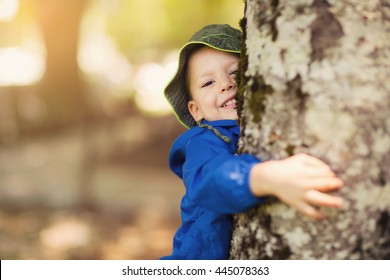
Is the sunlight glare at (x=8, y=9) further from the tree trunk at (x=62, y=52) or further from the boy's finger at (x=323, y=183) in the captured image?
the boy's finger at (x=323, y=183)

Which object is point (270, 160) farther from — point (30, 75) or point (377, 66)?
point (30, 75)

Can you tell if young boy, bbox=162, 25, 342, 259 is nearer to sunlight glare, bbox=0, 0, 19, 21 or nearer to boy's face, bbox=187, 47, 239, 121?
boy's face, bbox=187, 47, 239, 121

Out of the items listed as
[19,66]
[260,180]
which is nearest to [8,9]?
[19,66]

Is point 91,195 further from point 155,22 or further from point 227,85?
point 155,22

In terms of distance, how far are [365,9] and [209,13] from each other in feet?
56.7

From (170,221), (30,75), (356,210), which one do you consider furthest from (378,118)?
(30,75)

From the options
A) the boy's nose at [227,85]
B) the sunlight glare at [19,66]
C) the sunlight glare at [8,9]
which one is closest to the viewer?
the boy's nose at [227,85]

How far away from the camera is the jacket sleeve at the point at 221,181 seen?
1.74 meters

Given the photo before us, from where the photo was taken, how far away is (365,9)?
1.70 m

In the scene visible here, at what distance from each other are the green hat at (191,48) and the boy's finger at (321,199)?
87 centimetres

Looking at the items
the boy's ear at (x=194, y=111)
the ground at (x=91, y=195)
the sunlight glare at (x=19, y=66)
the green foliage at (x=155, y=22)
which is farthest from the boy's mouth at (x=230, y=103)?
the green foliage at (x=155, y=22)

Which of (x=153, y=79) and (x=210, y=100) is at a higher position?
(x=210, y=100)

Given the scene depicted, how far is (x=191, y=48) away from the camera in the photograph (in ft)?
7.88

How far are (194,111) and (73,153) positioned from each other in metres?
10.2
